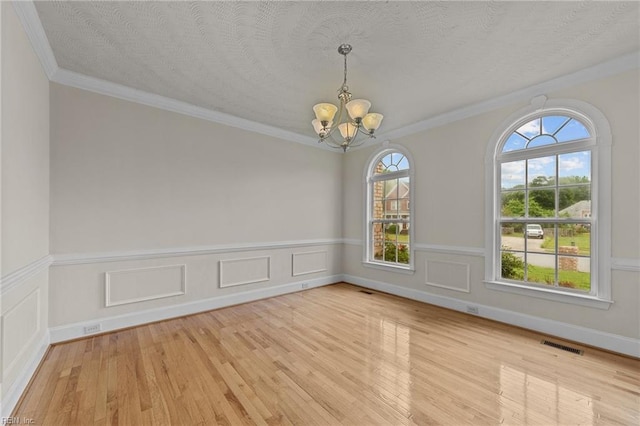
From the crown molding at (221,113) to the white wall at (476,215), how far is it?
0.09 metres

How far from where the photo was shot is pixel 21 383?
1.99 meters

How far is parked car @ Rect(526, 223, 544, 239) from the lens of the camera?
126 inches

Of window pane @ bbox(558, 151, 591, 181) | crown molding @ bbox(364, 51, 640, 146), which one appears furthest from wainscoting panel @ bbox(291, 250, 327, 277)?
window pane @ bbox(558, 151, 591, 181)

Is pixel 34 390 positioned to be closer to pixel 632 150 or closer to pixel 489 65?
pixel 489 65

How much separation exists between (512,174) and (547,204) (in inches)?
20.5

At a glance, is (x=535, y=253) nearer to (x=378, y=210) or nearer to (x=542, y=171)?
(x=542, y=171)

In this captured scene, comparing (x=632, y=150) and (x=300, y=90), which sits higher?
(x=300, y=90)

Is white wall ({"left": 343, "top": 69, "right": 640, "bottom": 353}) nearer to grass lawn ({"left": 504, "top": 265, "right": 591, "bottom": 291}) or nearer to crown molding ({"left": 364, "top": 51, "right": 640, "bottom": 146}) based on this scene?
crown molding ({"left": 364, "top": 51, "right": 640, "bottom": 146})

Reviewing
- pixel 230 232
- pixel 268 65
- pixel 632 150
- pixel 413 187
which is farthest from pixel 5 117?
pixel 632 150

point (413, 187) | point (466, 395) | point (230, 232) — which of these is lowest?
point (466, 395)

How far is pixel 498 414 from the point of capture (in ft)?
5.91

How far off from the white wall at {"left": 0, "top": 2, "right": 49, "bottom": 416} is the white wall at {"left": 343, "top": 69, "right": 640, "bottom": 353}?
4.31 metres

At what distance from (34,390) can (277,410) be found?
6.18 feet

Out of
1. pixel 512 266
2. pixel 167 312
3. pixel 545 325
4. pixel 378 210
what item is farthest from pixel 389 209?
pixel 167 312
